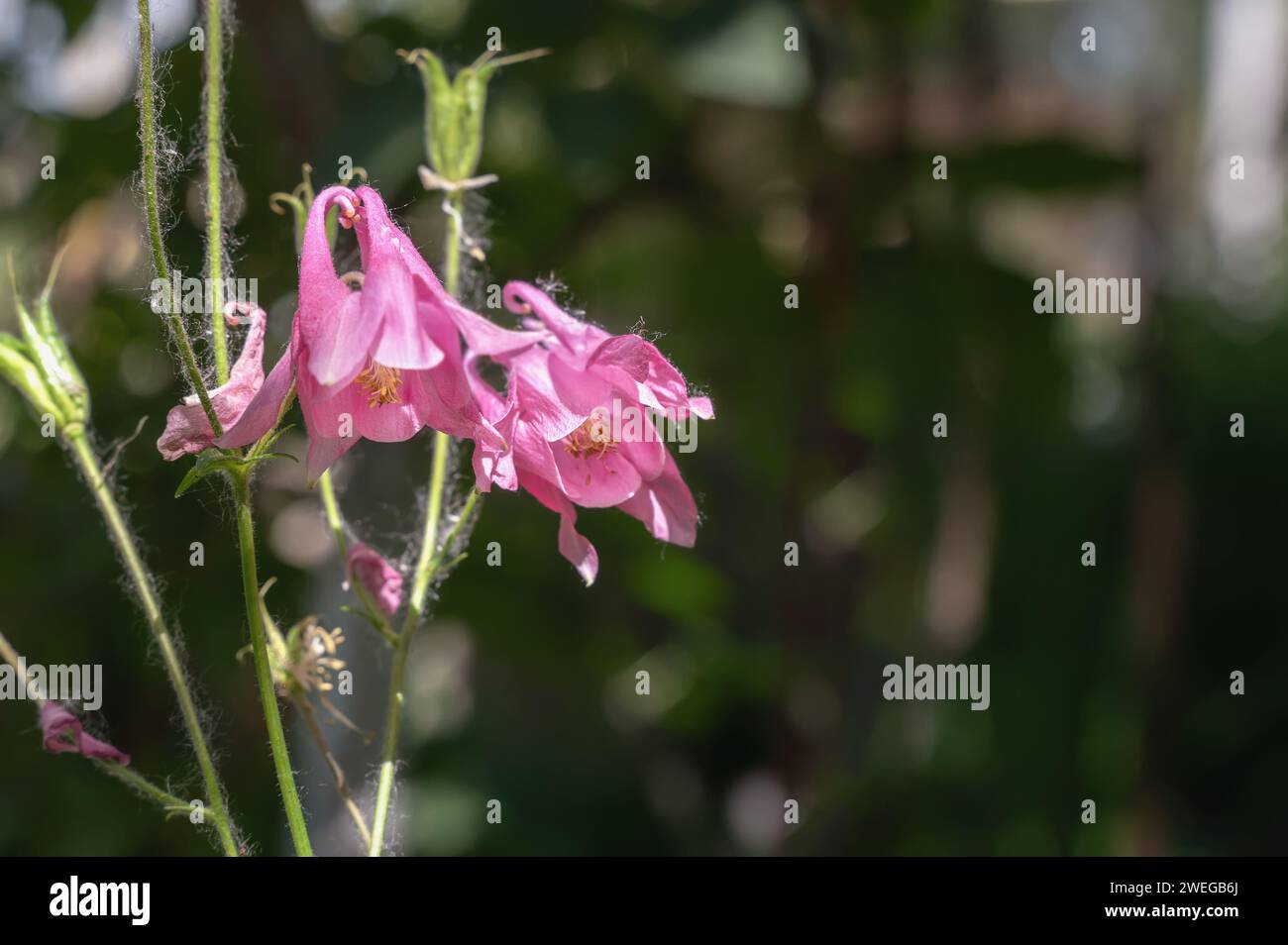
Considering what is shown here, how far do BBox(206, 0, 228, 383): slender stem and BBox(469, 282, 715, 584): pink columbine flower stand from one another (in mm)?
162

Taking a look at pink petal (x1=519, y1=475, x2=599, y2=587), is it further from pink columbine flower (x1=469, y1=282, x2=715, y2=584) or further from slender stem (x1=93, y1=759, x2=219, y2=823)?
slender stem (x1=93, y1=759, x2=219, y2=823)

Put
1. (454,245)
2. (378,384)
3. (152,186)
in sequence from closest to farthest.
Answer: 1. (152,186)
2. (378,384)
3. (454,245)

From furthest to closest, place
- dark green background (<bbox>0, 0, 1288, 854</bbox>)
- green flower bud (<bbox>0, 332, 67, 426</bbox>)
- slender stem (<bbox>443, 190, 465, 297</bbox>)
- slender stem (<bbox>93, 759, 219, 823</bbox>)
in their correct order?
dark green background (<bbox>0, 0, 1288, 854</bbox>)
slender stem (<bbox>443, 190, 465, 297</bbox>)
green flower bud (<bbox>0, 332, 67, 426</bbox>)
slender stem (<bbox>93, 759, 219, 823</bbox>)

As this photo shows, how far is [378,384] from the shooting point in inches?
27.7

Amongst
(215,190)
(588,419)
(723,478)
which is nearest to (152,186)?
(215,190)

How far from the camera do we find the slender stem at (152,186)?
598mm

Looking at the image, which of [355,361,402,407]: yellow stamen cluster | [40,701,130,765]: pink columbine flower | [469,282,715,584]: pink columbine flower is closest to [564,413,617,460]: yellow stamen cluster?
[469,282,715,584]: pink columbine flower

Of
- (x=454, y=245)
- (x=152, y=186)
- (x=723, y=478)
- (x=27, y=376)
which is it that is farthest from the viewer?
(x=723, y=478)

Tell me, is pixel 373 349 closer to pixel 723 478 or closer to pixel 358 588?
pixel 358 588

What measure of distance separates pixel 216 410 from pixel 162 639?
160mm

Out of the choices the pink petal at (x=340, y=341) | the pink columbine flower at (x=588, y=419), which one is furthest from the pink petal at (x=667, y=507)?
the pink petal at (x=340, y=341)

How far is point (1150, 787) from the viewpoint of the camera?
297 centimetres

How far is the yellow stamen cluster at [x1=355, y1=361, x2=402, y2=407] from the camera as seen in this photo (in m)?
0.70

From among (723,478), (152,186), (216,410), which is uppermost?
(723,478)
